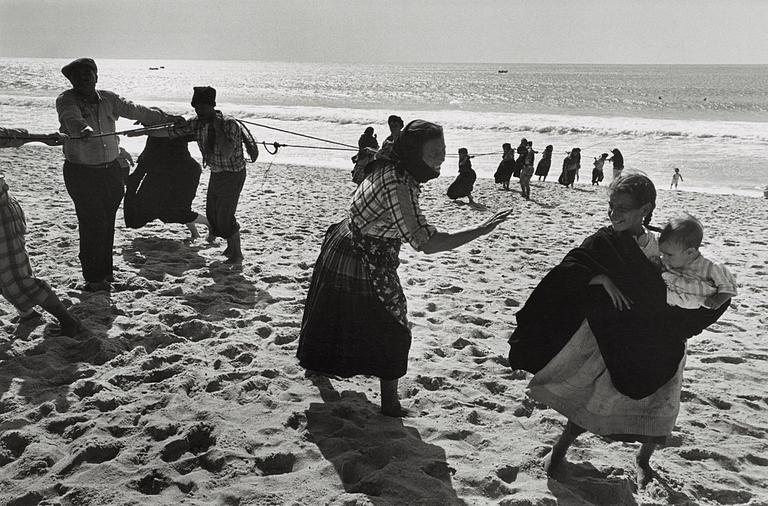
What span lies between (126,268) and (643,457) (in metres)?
4.67

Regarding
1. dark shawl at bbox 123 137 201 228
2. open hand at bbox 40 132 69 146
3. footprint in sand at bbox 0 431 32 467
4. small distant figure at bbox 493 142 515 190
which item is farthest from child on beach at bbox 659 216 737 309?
small distant figure at bbox 493 142 515 190

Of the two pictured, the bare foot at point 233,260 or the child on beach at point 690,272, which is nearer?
the child on beach at point 690,272

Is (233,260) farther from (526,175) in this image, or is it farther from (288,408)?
(526,175)

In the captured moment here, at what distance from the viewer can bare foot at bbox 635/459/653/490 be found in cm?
297

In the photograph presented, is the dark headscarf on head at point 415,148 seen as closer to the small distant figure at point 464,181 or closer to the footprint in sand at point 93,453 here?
the footprint in sand at point 93,453

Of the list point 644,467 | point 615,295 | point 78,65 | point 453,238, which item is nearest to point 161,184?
point 78,65

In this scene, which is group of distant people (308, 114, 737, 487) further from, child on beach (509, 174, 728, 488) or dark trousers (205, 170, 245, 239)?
dark trousers (205, 170, 245, 239)

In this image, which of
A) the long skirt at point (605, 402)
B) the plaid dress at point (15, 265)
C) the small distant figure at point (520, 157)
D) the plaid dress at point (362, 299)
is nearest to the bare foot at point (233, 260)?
the plaid dress at point (15, 265)

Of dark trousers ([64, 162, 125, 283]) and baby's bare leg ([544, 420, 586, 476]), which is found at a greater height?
dark trousers ([64, 162, 125, 283])

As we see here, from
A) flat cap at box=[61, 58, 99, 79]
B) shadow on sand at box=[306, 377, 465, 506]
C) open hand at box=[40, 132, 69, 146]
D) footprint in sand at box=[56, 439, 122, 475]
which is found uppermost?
flat cap at box=[61, 58, 99, 79]

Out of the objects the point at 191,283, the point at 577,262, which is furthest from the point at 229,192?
the point at 577,262

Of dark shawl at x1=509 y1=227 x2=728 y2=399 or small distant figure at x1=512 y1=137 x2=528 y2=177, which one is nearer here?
dark shawl at x1=509 y1=227 x2=728 y2=399

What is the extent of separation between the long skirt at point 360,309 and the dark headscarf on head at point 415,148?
1.34ft

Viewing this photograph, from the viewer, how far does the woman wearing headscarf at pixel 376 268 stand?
2961mm
